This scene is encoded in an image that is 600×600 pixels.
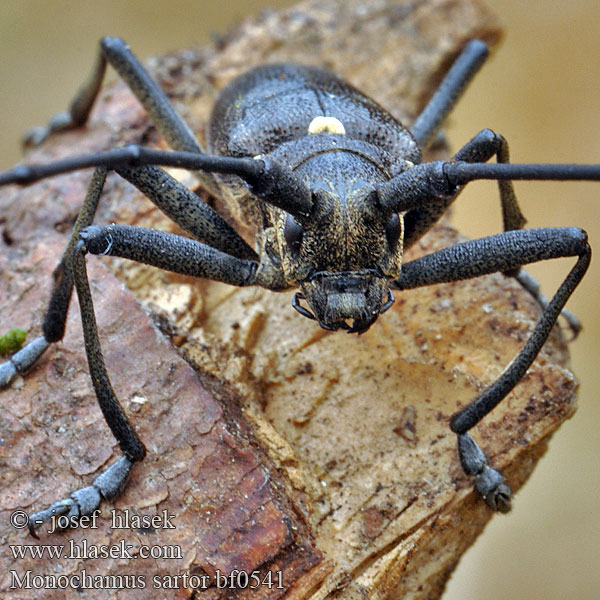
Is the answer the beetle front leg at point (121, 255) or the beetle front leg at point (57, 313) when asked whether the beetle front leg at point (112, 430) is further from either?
the beetle front leg at point (57, 313)

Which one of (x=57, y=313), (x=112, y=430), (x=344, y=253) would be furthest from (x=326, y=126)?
(x=112, y=430)

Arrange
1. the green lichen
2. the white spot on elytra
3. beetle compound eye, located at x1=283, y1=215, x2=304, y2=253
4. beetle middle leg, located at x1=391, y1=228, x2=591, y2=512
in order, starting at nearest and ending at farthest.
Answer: beetle compound eye, located at x1=283, y1=215, x2=304, y2=253
beetle middle leg, located at x1=391, y1=228, x2=591, y2=512
the green lichen
the white spot on elytra

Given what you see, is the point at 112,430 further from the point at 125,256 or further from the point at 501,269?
the point at 501,269

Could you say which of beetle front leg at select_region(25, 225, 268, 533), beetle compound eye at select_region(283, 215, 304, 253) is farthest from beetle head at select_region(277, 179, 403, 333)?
beetle front leg at select_region(25, 225, 268, 533)

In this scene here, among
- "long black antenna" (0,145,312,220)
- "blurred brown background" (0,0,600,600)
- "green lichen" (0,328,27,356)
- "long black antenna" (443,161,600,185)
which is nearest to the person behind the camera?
"long black antenna" (0,145,312,220)

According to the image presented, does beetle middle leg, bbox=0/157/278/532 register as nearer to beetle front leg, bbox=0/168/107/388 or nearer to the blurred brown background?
beetle front leg, bbox=0/168/107/388

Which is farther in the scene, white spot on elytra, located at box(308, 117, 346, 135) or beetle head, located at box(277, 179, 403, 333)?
white spot on elytra, located at box(308, 117, 346, 135)

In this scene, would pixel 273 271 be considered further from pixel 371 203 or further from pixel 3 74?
pixel 3 74
